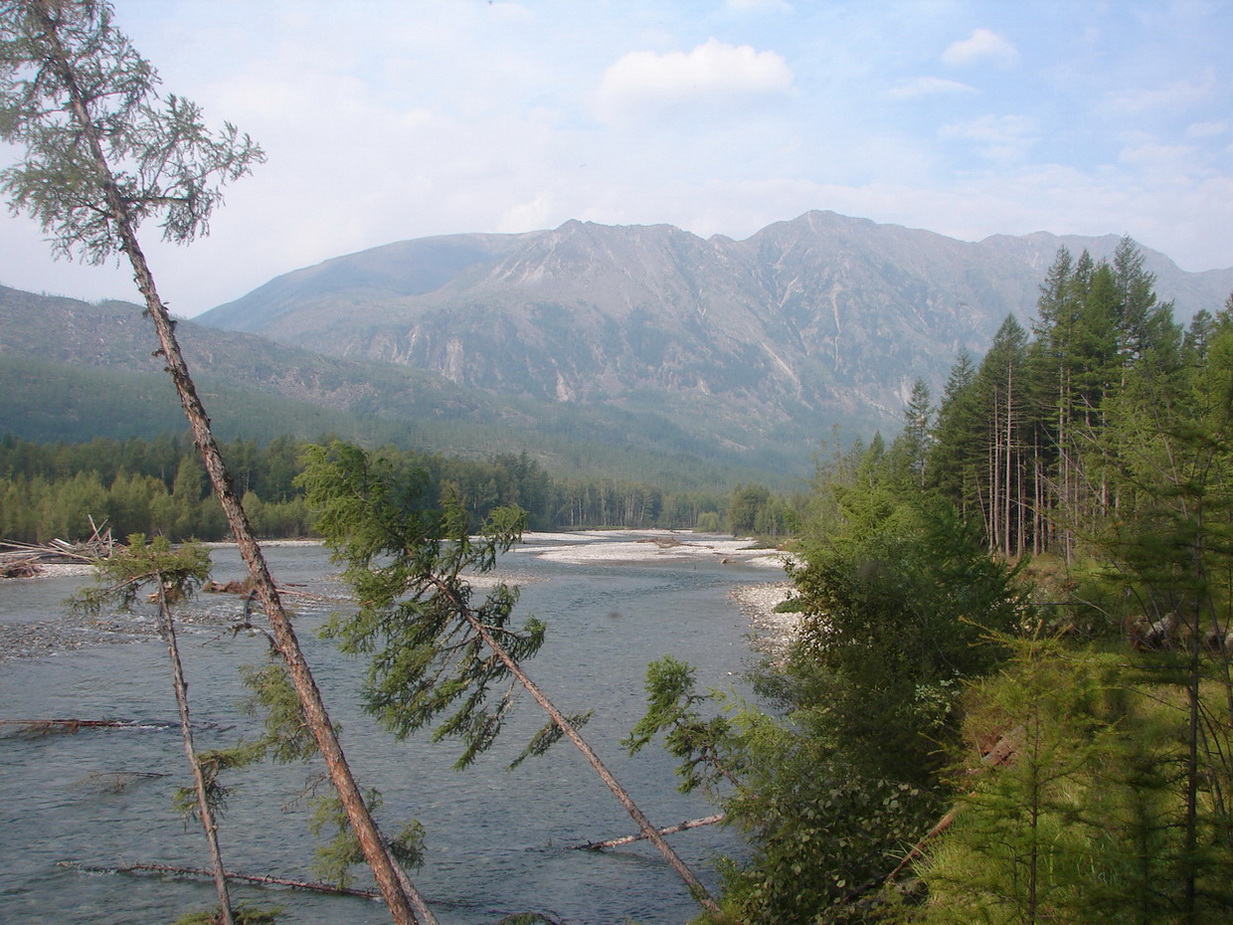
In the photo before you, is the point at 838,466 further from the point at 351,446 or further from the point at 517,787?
the point at 351,446

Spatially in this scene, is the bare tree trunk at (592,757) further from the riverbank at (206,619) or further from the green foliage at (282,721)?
the riverbank at (206,619)

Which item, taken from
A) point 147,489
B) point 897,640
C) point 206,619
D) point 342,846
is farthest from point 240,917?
point 147,489

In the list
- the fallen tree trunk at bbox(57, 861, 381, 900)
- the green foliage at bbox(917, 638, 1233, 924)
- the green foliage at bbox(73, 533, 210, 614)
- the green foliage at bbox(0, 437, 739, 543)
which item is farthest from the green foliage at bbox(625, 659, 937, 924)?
the green foliage at bbox(0, 437, 739, 543)

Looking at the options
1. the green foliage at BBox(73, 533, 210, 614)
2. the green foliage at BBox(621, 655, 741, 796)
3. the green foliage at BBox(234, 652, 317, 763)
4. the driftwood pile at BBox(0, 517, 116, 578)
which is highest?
the driftwood pile at BBox(0, 517, 116, 578)

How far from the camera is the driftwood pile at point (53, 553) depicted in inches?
369

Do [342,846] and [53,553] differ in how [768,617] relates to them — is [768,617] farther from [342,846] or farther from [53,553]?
[53,553]

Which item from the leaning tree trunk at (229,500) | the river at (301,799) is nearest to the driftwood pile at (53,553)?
the leaning tree trunk at (229,500)

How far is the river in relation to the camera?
1545 cm

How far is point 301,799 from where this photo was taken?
65.6 ft

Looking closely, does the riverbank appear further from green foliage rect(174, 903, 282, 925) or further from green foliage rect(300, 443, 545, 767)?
green foliage rect(174, 903, 282, 925)

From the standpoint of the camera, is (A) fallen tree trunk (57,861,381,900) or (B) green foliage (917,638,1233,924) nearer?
(B) green foliage (917,638,1233,924)

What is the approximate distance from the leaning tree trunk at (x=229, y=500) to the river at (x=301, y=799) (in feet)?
2.65

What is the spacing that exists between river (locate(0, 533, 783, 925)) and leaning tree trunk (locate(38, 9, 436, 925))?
81 cm

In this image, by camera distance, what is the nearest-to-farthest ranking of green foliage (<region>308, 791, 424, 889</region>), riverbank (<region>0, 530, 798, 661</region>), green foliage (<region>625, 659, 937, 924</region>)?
green foliage (<region>625, 659, 937, 924</region>), green foliage (<region>308, 791, 424, 889</region>), riverbank (<region>0, 530, 798, 661</region>)
